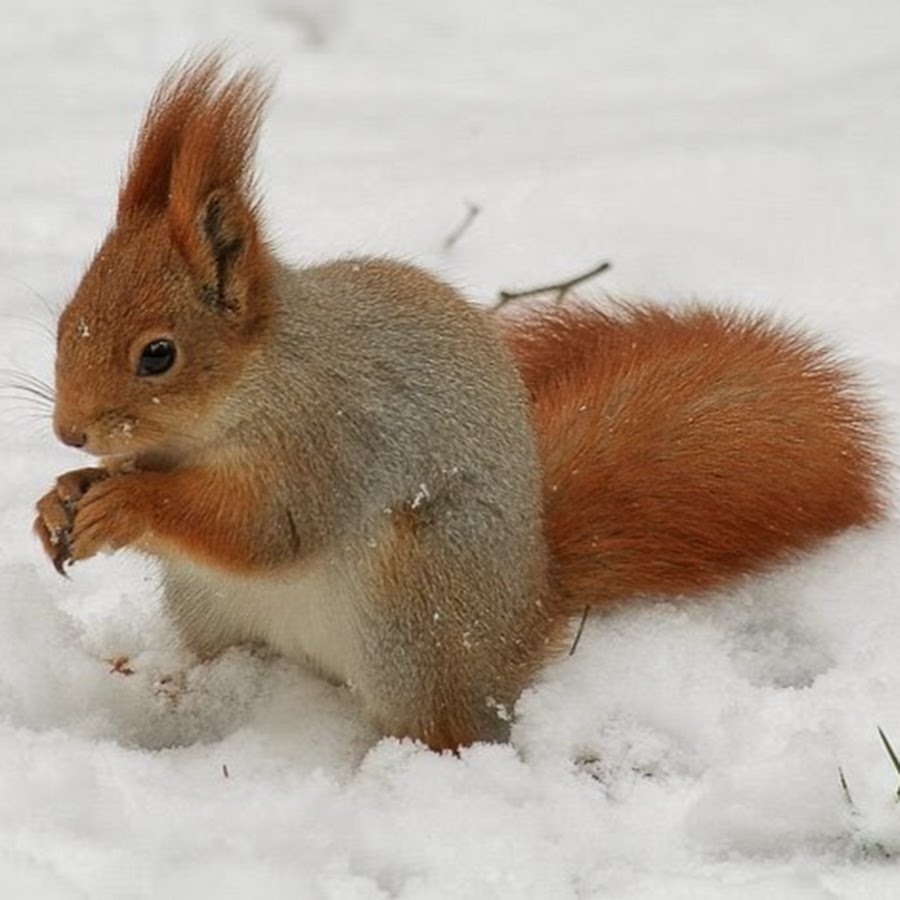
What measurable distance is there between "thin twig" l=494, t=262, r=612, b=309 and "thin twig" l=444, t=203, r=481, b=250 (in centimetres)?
15

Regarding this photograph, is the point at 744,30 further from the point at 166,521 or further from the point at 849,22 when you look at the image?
the point at 166,521

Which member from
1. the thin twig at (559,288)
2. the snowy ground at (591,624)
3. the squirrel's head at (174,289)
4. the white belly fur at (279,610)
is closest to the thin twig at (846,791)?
the snowy ground at (591,624)

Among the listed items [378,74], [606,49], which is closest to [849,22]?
[606,49]

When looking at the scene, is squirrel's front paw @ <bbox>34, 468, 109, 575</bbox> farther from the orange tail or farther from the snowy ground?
the orange tail

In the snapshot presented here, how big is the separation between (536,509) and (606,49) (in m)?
1.76

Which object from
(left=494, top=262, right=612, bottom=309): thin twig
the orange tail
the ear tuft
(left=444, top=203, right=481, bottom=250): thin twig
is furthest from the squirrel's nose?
(left=444, top=203, right=481, bottom=250): thin twig

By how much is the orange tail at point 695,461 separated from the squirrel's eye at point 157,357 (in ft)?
1.62

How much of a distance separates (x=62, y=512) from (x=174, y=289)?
0.24 m

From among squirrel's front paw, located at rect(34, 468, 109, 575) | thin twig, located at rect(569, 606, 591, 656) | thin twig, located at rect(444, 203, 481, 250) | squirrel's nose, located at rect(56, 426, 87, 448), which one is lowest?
thin twig, located at rect(444, 203, 481, 250)

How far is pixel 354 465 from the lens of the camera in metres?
1.97

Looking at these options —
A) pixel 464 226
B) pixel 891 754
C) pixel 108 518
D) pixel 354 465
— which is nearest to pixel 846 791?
pixel 891 754

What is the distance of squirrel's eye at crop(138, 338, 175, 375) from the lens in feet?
6.14

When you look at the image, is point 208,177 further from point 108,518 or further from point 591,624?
point 591,624

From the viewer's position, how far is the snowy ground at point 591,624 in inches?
71.2
